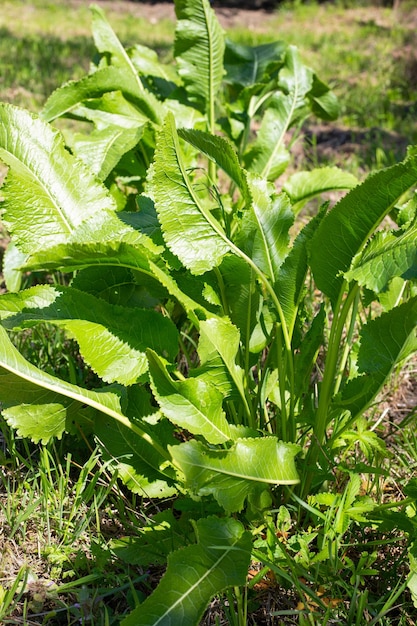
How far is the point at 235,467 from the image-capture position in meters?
1.31

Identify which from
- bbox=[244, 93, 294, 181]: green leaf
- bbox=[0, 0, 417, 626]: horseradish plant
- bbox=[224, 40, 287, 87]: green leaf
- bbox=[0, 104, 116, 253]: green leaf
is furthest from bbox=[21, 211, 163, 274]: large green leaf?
bbox=[224, 40, 287, 87]: green leaf

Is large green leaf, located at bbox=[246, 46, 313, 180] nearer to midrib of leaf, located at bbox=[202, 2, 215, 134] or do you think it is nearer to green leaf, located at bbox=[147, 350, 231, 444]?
midrib of leaf, located at bbox=[202, 2, 215, 134]

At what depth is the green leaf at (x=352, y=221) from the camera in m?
1.33

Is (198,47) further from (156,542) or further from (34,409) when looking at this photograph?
(156,542)

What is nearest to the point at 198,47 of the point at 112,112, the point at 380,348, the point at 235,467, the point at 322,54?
the point at 112,112

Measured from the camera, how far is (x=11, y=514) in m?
1.55

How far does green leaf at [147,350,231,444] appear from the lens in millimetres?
1376

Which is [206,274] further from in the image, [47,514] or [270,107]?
[270,107]

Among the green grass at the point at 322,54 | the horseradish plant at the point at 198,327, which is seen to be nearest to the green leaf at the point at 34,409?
the horseradish plant at the point at 198,327

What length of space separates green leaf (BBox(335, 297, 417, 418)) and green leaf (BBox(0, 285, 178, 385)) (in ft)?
1.31

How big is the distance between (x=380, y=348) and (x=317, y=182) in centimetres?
78

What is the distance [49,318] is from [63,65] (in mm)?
3803

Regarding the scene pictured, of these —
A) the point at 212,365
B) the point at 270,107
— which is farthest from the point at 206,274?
the point at 270,107

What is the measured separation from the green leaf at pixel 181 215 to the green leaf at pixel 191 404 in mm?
225
